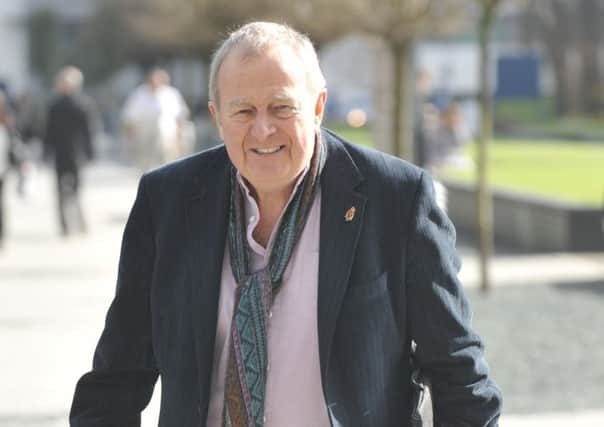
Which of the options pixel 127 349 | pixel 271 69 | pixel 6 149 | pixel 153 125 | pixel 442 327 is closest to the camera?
pixel 271 69

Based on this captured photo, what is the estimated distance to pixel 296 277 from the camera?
313 cm

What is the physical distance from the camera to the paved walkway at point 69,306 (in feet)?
24.3

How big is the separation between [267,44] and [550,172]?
21242 millimetres

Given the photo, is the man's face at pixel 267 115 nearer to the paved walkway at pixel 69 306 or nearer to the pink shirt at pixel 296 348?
the pink shirt at pixel 296 348

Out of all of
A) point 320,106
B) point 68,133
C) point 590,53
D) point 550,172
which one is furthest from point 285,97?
point 590,53

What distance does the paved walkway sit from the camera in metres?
7.39

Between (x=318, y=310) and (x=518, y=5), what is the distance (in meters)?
9.68

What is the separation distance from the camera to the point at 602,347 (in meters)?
9.12

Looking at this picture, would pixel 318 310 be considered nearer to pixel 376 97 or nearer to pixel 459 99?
pixel 376 97

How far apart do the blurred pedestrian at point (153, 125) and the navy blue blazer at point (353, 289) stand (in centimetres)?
1425

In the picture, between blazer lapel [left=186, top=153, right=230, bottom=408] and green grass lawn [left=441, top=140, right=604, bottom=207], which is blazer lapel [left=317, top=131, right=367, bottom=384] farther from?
green grass lawn [left=441, top=140, right=604, bottom=207]

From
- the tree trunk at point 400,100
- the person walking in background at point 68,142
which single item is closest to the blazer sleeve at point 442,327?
the tree trunk at point 400,100

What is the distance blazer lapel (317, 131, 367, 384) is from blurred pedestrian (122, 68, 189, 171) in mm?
14335

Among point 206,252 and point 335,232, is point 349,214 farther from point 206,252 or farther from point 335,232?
point 206,252
